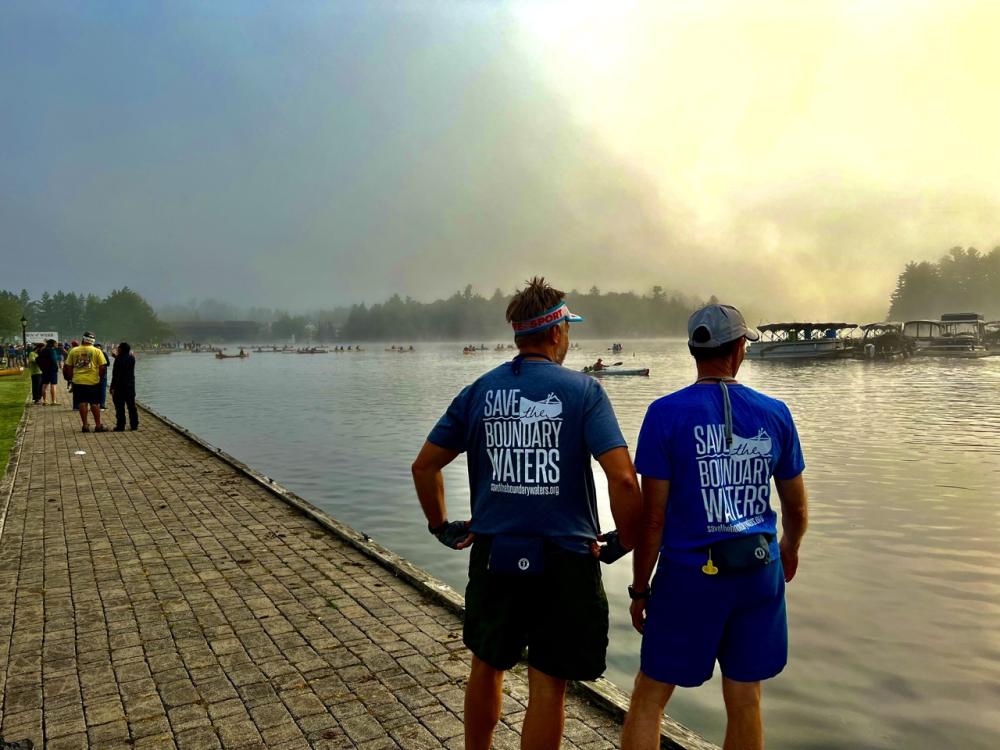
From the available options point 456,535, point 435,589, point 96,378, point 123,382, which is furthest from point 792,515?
point 96,378

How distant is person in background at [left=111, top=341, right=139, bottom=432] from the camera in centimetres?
1745

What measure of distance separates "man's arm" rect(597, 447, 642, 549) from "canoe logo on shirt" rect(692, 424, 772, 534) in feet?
0.86

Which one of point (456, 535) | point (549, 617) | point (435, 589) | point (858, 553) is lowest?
point (858, 553)

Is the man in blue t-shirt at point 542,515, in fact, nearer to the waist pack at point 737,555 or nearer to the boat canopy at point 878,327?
the waist pack at point 737,555

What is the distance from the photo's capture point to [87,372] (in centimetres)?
1788

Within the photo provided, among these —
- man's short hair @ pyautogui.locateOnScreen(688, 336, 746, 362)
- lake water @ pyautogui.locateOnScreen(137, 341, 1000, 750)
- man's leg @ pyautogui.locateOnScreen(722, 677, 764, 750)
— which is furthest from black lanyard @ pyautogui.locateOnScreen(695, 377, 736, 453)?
lake water @ pyautogui.locateOnScreen(137, 341, 1000, 750)

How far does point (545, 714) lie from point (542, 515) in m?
0.81

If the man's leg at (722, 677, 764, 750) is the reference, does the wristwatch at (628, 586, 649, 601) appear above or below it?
above

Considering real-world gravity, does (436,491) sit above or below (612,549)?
above

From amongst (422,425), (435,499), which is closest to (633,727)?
(435,499)

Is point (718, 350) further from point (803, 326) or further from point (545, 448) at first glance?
point (803, 326)

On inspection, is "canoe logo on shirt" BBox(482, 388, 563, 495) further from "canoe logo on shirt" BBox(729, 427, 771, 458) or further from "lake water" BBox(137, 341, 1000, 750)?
"lake water" BBox(137, 341, 1000, 750)

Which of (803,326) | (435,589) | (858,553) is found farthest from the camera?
(803,326)

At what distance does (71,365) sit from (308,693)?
15867mm
